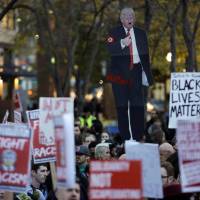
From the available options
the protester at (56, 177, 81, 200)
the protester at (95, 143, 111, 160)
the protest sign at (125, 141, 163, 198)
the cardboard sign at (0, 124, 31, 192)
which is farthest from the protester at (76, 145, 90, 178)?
the protester at (56, 177, 81, 200)

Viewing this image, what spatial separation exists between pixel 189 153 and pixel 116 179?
0.80m

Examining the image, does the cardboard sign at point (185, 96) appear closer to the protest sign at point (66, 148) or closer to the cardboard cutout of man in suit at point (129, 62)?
the cardboard cutout of man in suit at point (129, 62)

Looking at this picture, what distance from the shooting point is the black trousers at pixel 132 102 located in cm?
1236

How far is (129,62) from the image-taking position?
12305mm

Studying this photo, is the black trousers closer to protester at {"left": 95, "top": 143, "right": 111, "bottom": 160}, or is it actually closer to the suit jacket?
the suit jacket

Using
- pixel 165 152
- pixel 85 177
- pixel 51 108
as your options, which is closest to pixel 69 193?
pixel 51 108

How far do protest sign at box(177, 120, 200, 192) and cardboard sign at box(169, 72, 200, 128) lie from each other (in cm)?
324

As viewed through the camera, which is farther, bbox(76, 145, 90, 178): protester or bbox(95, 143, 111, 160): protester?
bbox(95, 143, 111, 160): protester

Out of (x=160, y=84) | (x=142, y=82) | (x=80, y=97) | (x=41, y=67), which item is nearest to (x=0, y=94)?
(x=80, y=97)

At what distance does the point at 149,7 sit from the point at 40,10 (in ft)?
19.0

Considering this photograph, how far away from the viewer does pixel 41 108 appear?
906cm

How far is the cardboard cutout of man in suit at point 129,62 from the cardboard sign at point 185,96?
3.38ft

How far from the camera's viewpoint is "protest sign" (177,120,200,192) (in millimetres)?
7855

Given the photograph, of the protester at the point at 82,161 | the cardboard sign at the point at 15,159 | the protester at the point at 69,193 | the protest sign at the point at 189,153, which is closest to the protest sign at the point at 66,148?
the protester at the point at 69,193
